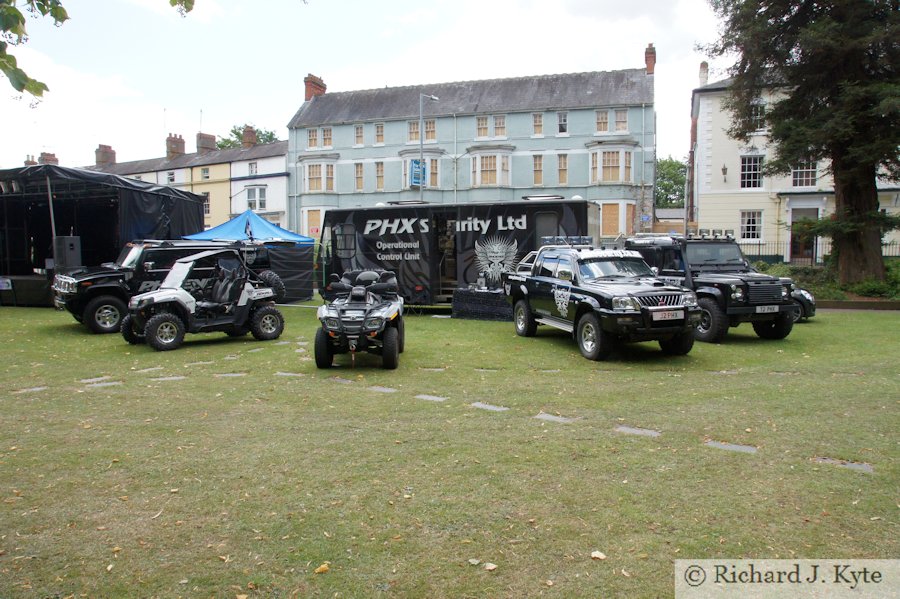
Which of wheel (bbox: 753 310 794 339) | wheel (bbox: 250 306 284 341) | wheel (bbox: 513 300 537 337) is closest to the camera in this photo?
wheel (bbox: 753 310 794 339)

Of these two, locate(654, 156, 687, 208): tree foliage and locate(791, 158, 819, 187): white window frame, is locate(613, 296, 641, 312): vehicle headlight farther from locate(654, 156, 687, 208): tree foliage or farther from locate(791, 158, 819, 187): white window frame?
locate(654, 156, 687, 208): tree foliage

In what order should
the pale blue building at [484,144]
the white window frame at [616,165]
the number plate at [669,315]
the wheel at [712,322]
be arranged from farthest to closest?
the pale blue building at [484,144], the white window frame at [616,165], the wheel at [712,322], the number plate at [669,315]

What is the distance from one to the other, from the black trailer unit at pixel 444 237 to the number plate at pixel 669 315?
6102mm

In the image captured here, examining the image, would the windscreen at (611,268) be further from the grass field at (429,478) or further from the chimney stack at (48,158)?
the chimney stack at (48,158)

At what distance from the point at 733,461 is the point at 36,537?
16.6ft

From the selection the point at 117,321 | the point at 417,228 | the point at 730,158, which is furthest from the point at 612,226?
the point at 117,321

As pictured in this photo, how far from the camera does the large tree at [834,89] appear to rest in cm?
2052

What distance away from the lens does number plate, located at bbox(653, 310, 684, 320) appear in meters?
10.2

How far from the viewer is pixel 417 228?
59.5 ft

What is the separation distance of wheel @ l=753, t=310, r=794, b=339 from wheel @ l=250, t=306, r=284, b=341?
9564 millimetres

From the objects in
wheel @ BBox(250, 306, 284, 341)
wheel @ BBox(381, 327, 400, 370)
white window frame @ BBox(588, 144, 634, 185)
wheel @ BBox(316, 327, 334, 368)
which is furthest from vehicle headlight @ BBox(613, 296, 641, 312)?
white window frame @ BBox(588, 144, 634, 185)

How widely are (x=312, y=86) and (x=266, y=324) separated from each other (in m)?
39.4

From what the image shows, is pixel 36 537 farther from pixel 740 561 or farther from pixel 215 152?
pixel 215 152

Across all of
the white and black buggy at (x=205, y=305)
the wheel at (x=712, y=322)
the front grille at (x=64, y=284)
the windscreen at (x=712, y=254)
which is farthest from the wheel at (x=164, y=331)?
the windscreen at (x=712, y=254)
